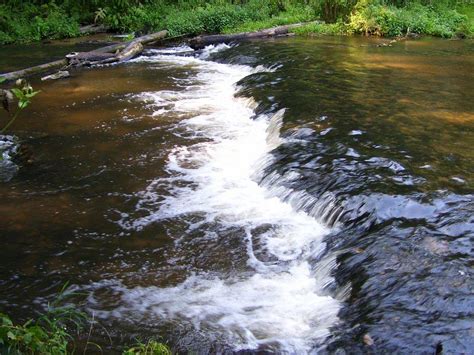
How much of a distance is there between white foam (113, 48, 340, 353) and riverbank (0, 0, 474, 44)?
11728mm

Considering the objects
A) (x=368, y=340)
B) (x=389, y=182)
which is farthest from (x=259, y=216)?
(x=368, y=340)

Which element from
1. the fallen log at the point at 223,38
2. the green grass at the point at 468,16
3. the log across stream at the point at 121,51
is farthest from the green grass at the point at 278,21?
the green grass at the point at 468,16

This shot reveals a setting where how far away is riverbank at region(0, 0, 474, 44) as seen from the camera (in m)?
21.0

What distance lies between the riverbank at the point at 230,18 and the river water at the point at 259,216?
929 centimetres

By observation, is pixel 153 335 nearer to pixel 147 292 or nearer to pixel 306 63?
pixel 147 292

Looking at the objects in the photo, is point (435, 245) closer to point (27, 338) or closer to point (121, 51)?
point (27, 338)

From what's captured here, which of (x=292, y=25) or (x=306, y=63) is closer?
(x=306, y=63)

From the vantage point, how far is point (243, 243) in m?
6.33

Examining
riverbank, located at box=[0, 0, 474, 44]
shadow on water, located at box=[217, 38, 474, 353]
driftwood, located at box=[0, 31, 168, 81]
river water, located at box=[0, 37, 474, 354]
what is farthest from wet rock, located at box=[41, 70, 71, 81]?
riverbank, located at box=[0, 0, 474, 44]

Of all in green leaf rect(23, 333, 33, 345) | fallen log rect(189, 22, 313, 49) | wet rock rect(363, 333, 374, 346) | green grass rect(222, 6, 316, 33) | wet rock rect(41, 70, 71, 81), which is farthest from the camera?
green grass rect(222, 6, 316, 33)

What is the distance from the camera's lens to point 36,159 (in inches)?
359

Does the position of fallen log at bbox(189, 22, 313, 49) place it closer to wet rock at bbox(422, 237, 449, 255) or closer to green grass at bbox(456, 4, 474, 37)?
green grass at bbox(456, 4, 474, 37)

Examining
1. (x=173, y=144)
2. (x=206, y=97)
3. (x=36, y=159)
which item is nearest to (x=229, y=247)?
(x=173, y=144)

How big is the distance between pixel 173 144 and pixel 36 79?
312 inches
